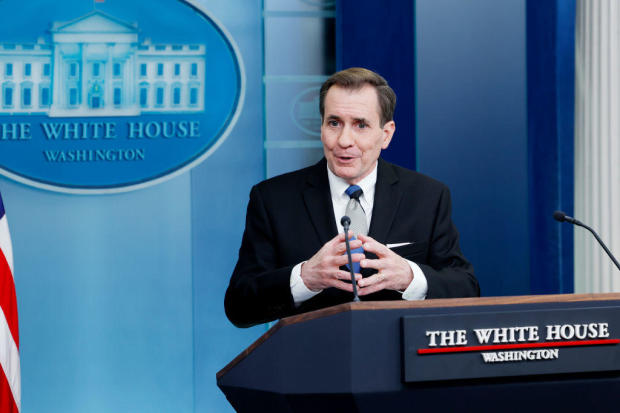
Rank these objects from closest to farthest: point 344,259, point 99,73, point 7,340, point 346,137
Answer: point 344,259, point 346,137, point 7,340, point 99,73

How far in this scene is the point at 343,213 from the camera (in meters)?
2.14

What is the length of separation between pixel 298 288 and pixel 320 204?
12.5 inches

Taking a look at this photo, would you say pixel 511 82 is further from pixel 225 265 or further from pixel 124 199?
pixel 124 199

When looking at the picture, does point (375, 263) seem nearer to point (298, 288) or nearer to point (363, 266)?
point (363, 266)

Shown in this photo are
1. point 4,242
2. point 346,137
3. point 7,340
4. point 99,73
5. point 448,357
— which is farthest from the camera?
point 99,73

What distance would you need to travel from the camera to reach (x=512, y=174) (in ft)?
11.9

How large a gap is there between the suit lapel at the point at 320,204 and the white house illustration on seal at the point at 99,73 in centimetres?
171

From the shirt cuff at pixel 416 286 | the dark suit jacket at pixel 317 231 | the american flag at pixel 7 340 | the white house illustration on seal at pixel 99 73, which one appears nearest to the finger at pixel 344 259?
the shirt cuff at pixel 416 286

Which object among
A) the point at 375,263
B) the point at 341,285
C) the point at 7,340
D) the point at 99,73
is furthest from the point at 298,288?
the point at 99,73

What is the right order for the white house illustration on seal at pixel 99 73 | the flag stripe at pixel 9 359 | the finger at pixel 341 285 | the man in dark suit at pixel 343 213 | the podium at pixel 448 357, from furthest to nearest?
1. the white house illustration on seal at pixel 99 73
2. the flag stripe at pixel 9 359
3. the man in dark suit at pixel 343 213
4. the finger at pixel 341 285
5. the podium at pixel 448 357

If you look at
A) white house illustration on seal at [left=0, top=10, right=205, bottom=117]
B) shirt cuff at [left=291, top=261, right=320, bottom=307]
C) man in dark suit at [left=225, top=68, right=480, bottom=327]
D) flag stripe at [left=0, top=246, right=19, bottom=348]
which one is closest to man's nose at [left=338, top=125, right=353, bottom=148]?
man in dark suit at [left=225, top=68, right=480, bottom=327]

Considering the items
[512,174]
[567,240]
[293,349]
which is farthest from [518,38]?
[293,349]

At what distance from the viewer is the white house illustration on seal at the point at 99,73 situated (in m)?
3.66

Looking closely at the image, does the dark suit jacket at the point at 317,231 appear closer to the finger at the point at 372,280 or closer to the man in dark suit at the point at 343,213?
the man in dark suit at the point at 343,213
